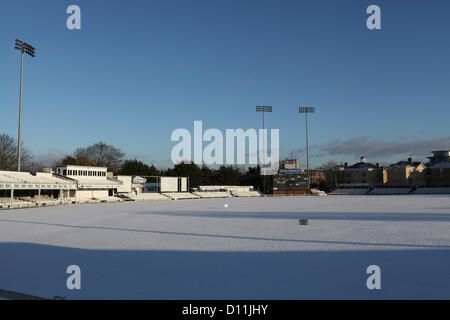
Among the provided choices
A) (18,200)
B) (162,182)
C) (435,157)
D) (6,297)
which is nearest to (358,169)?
(435,157)

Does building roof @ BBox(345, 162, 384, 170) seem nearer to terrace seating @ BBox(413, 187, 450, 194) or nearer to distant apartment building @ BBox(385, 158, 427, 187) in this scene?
distant apartment building @ BBox(385, 158, 427, 187)

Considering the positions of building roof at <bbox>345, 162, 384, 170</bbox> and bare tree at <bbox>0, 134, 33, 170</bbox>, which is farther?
building roof at <bbox>345, 162, 384, 170</bbox>

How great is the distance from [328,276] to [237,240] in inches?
Result: 192

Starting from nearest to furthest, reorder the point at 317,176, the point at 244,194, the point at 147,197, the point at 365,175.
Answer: the point at 147,197, the point at 244,194, the point at 365,175, the point at 317,176

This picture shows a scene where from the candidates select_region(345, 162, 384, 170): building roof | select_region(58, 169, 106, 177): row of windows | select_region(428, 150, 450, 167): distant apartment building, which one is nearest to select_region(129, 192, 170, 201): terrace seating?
select_region(58, 169, 106, 177): row of windows

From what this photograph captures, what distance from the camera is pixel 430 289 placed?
223 inches

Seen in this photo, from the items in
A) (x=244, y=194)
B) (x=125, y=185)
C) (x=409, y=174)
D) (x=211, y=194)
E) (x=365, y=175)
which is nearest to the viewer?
(x=125, y=185)

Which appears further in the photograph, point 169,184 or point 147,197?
point 169,184

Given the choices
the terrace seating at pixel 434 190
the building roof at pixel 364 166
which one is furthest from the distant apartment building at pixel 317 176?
the terrace seating at pixel 434 190

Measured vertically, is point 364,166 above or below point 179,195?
above

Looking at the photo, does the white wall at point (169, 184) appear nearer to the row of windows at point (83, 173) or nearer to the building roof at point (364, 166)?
the row of windows at point (83, 173)

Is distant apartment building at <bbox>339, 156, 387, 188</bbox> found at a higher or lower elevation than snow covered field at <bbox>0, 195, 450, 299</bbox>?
higher

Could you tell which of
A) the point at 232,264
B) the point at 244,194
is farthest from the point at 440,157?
the point at 232,264

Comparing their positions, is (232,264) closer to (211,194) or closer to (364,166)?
(211,194)
